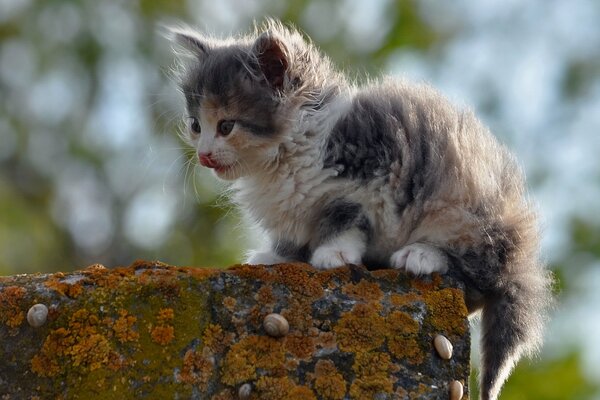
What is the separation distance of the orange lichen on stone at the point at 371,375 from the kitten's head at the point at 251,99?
50.6 inches

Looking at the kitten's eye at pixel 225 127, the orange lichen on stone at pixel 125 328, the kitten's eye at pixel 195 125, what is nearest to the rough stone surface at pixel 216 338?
the orange lichen on stone at pixel 125 328

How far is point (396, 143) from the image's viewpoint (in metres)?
3.72

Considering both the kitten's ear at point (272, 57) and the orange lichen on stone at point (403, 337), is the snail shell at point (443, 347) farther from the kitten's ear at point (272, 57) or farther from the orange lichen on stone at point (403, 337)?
the kitten's ear at point (272, 57)

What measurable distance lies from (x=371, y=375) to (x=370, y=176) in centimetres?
106

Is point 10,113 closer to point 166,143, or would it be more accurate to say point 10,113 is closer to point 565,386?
point 166,143

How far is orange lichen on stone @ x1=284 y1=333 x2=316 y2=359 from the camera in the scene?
113 inches

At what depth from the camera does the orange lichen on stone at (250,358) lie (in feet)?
9.16

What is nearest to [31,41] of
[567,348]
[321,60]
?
[567,348]

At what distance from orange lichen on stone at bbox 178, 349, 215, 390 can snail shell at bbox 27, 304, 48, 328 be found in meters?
0.44

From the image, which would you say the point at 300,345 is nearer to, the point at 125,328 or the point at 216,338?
the point at 216,338

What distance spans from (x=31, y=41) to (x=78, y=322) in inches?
392

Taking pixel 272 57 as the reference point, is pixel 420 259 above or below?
below

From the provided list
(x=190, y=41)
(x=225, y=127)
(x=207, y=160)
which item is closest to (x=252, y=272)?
(x=207, y=160)

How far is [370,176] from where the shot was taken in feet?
12.2
